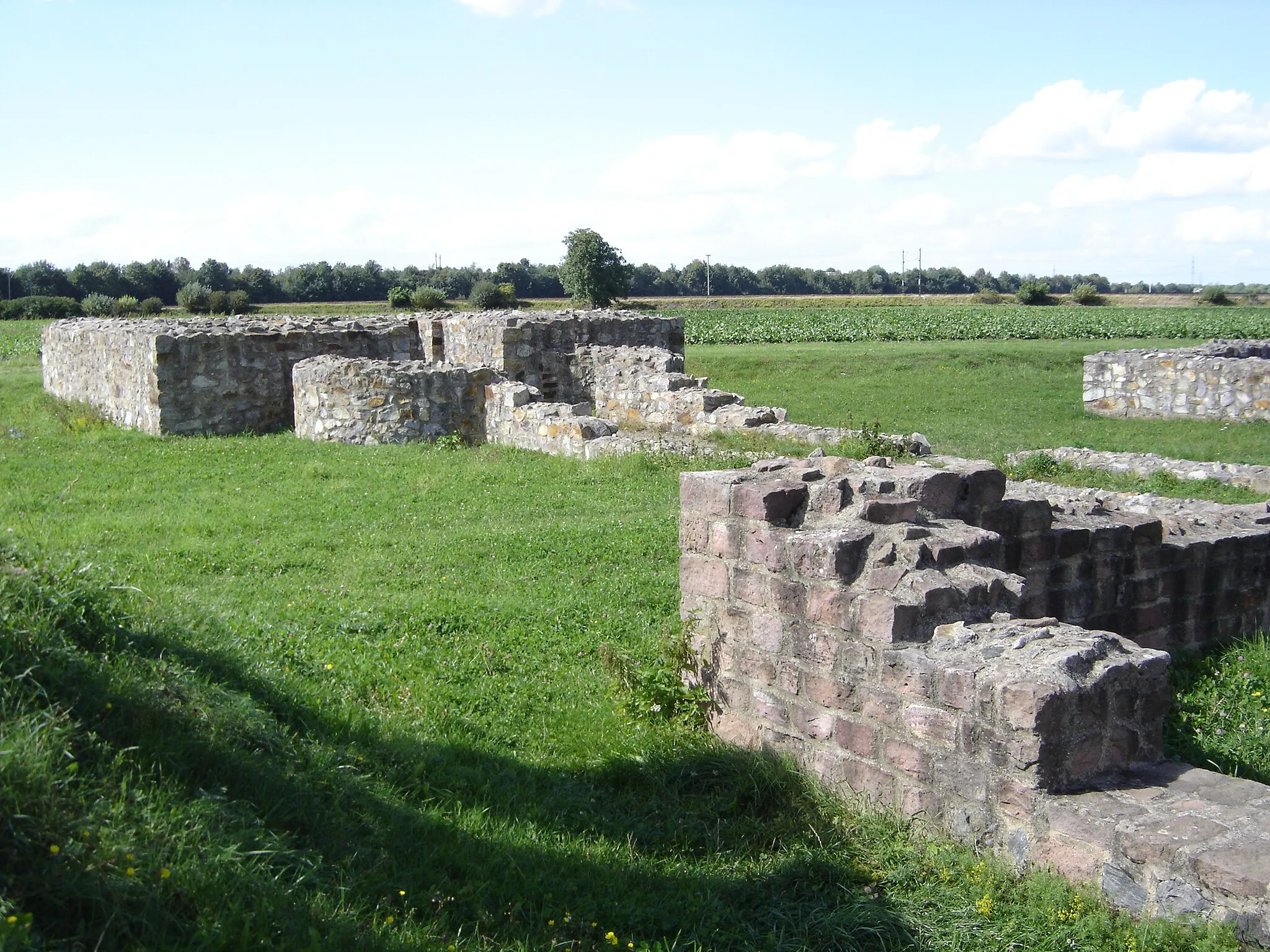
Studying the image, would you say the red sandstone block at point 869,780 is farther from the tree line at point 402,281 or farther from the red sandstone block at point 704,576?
the tree line at point 402,281

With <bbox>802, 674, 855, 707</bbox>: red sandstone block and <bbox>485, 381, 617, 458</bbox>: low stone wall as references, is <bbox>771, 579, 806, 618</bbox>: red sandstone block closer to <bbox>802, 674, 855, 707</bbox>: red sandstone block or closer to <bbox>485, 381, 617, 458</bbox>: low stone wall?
<bbox>802, 674, 855, 707</bbox>: red sandstone block

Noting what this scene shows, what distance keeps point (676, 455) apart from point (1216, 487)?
270 inches

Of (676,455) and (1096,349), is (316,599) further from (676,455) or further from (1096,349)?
(1096,349)

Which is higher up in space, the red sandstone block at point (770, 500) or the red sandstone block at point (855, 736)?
the red sandstone block at point (770, 500)

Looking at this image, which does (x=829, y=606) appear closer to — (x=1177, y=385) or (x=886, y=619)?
(x=886, y=619)

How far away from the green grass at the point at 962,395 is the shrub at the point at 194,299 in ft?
93.7

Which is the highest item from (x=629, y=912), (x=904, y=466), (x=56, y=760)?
(x=904, y=466)

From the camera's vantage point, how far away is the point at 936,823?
456 centimetres

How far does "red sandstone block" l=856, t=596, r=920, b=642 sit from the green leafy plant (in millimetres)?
1296

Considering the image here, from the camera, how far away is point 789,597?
212 inches

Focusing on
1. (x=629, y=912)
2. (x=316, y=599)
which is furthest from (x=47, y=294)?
(x=629, y=912)

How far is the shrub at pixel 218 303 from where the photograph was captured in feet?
169

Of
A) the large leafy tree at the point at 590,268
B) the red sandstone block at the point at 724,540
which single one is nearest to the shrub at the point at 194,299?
the large leafy tree at the point at 590,268

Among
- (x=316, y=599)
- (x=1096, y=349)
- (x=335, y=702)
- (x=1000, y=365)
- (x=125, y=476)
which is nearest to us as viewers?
(x=335, y=702)
